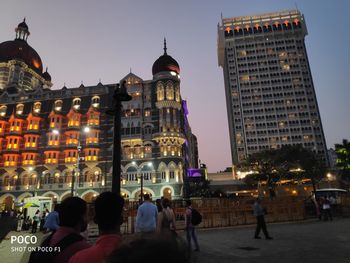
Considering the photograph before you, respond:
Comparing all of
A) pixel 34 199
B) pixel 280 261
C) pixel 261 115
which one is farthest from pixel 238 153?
pixel 280 261

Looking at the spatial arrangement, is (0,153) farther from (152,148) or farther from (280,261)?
(280,261)

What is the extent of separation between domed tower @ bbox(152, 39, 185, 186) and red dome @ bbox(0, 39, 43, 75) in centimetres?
3453

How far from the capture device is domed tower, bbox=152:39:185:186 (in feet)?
135

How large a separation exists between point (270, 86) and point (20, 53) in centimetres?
7870

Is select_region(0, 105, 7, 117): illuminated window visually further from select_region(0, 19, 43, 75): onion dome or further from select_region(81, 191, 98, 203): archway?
select_region(81, 191, 98, 203): archway

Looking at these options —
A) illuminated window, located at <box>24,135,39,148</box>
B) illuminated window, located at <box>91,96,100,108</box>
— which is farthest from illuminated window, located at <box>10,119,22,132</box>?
illuminated window, located at <box>91,96,100,108</box>

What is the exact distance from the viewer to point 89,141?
142 ft

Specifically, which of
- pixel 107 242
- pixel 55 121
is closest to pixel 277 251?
pixel 107 242

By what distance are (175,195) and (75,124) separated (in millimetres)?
21664

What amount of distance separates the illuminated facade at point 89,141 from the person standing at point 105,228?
118ft

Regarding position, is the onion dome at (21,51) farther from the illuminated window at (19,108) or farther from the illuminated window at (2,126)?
the illuminated window at (2,126)

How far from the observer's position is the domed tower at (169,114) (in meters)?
41.2

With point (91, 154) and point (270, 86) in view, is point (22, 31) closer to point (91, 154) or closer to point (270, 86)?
point (91, 154)

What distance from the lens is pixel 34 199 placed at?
2305 cm
